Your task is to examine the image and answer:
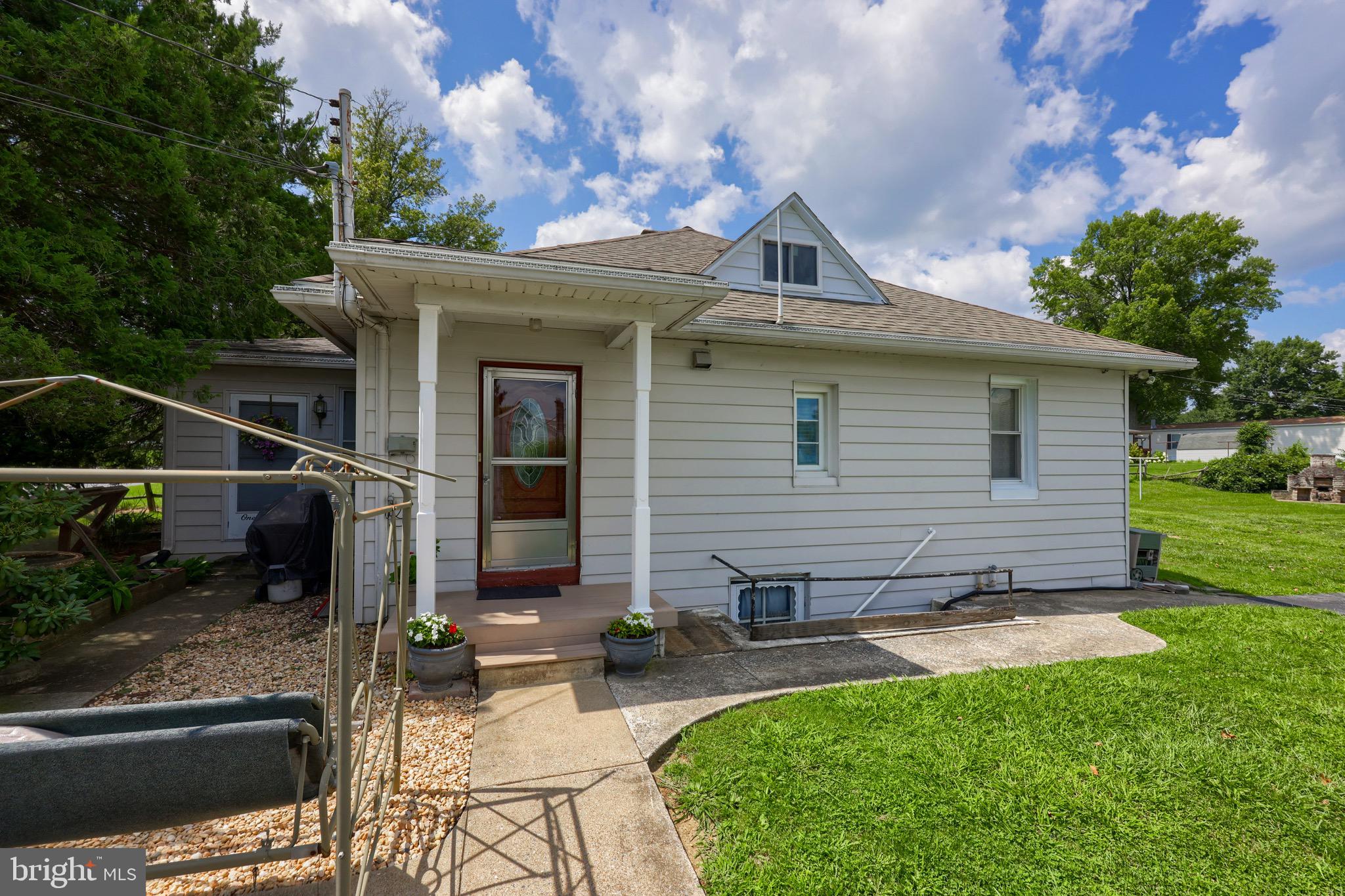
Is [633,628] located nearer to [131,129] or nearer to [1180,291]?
[131,129]

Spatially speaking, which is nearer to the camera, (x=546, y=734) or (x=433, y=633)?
(x=546, y=734)

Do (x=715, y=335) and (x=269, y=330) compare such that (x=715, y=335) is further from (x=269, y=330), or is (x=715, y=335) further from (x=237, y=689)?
(x=269, y=330)

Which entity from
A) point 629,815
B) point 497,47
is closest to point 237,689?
point 629,815

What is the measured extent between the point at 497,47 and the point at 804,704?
30.1 feet

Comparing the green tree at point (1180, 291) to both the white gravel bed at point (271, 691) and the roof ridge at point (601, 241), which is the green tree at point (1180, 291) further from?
the white gravel bed at point (271, 691)

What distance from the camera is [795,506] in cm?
633

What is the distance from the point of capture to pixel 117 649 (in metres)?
4.59

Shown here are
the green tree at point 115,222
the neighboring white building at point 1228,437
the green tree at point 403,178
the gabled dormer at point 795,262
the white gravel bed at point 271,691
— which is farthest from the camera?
the neighboring white building at point 1228,437

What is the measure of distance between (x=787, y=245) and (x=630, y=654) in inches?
215

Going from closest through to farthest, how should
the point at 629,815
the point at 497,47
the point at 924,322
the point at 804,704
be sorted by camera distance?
1. the point at 629,815
2. the point at 804,704
3. the point at 924,322
4. the point at 497,47

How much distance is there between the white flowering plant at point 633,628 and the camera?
415 centimetres

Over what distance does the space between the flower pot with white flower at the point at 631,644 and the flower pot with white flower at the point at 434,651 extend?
106 cm

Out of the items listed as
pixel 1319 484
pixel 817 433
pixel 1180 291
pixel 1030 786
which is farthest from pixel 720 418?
pixel 1180 291

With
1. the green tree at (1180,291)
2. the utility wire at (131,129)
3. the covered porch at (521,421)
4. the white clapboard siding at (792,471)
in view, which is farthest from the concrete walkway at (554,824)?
the green tree at (1180,291)
